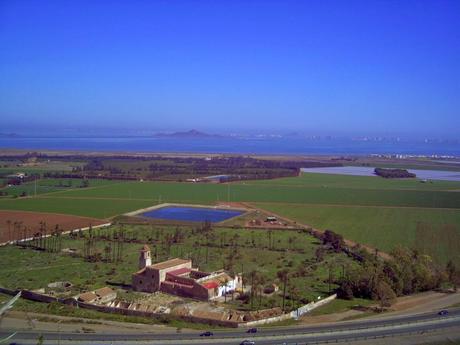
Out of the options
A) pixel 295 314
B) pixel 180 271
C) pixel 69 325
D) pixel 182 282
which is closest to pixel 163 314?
pixel 69 325

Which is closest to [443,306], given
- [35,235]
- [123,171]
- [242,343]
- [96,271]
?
[242,343]

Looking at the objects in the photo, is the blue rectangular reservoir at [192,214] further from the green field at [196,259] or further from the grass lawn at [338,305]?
the grass lawn at [338,305]

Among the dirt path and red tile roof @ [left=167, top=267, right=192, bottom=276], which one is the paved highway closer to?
the dirt path

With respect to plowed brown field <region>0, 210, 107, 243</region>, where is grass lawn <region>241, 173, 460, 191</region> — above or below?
above

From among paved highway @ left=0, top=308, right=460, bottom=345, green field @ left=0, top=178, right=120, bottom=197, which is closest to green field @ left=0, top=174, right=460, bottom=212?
green field @ left=0, top=178, right=120, bottom=197

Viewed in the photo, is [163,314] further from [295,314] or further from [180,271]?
[295,314]

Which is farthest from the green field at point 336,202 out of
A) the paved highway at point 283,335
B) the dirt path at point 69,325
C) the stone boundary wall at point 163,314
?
the dirt path at point 69,325
